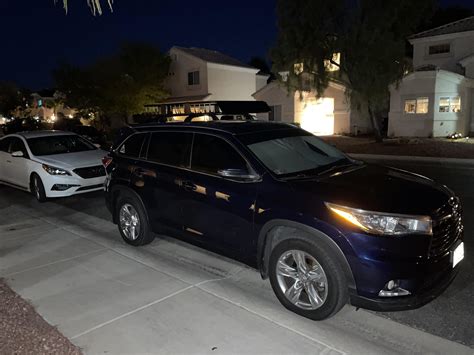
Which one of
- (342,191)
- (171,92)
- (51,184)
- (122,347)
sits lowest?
(122,347)

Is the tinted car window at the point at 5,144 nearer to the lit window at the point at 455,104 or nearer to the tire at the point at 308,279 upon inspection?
the tire at the point at 308,279

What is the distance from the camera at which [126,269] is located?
16.5 feet

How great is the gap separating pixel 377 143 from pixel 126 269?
17452 mm

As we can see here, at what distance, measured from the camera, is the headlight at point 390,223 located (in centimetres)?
331

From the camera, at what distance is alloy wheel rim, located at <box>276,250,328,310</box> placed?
12.1 feet

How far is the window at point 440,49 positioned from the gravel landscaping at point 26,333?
89.4ft

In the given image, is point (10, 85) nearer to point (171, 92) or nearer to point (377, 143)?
point (171, 92)

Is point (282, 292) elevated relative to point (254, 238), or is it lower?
lower

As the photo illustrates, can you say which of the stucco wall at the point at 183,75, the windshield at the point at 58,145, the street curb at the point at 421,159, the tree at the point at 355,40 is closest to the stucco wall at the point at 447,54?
the tree at the point at 355,40

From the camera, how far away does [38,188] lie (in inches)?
348

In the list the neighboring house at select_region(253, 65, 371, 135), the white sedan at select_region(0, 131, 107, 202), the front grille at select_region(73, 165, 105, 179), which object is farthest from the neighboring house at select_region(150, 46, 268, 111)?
the front grille at select_region(73, 165, 105, 179)

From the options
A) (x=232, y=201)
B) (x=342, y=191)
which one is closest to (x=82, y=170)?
(x=232, y=201)

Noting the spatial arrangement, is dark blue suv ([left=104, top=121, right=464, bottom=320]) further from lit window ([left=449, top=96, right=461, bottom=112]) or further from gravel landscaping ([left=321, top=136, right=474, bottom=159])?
lit window ([left=449, top=96, right=461, bottom=112])

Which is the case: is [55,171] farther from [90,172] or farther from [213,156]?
[213,156]
